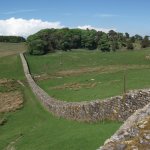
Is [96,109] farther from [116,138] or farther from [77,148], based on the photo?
[116,138]

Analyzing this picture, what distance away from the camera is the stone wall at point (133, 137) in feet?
30.3

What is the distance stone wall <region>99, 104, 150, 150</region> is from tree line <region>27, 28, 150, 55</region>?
122 metres

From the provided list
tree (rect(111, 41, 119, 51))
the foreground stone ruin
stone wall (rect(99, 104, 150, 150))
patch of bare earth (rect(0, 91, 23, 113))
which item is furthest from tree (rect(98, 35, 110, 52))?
stone wall (rect(99, 104, 150, 150))

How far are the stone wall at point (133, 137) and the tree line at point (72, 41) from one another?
12158 cm

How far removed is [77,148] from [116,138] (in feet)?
36.2

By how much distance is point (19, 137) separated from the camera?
31828 mm

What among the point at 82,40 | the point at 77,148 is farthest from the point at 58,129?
the point at 82,40

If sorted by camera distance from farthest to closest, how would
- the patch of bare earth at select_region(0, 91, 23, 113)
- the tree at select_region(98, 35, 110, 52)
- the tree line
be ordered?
the tree at select_region(98, 35, 110, 52) → the tree line → the patch of bare earth at select_region(0, 91, 23, 113)

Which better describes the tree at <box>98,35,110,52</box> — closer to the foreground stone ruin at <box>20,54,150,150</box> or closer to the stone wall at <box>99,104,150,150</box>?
the foreground stone ruin at <box>20,54,150,150</box>

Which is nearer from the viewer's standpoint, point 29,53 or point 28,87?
point 28,87

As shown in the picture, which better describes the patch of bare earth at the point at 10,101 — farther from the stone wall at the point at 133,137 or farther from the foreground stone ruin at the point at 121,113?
the stone wall at the point at 133,137

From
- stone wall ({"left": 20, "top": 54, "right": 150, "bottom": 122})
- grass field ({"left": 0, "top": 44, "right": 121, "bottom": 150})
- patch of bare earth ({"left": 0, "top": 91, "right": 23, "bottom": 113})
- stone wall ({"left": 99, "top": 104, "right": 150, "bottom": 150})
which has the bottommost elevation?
patch of bare earth ({"left": 0, "top": 91, "right": 23, "bottom": 113})

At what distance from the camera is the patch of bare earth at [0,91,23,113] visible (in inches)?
1976

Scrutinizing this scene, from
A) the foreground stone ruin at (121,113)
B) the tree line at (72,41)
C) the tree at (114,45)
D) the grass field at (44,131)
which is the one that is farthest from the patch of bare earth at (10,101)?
the tree at (114,45)
